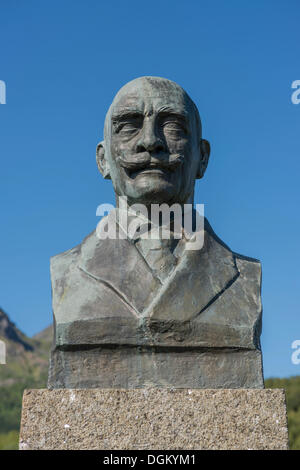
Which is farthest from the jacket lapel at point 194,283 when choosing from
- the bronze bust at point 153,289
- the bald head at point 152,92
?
the bald head at point 152,92

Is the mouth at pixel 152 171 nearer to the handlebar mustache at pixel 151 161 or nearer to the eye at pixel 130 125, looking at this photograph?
the handlebar mustache at pixel 151 161

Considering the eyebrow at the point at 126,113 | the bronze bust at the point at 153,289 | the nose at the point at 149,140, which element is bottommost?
the bronze bust at the point at 153,289

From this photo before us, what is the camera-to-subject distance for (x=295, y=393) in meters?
24.9

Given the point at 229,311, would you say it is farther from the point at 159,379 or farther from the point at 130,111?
the point at 130,111

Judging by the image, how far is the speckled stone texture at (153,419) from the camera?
14.1 ft

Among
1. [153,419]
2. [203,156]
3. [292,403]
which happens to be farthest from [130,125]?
[292,403]

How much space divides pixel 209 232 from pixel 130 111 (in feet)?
3.47

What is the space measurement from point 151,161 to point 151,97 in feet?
1.54

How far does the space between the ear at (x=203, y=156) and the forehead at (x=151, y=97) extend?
0.41 meters

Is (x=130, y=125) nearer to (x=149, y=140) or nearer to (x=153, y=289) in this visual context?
(x=149, y=140)

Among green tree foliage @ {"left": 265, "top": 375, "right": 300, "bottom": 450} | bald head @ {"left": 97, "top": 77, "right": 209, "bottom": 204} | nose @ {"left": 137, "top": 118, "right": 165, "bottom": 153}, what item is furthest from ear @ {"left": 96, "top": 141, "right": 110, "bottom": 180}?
green tree foliage @ {"left": 265, "top": 375, "right": 300, "bottom": 450}

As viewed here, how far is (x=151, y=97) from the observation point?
5.03 m

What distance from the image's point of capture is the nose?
4.90 metres
